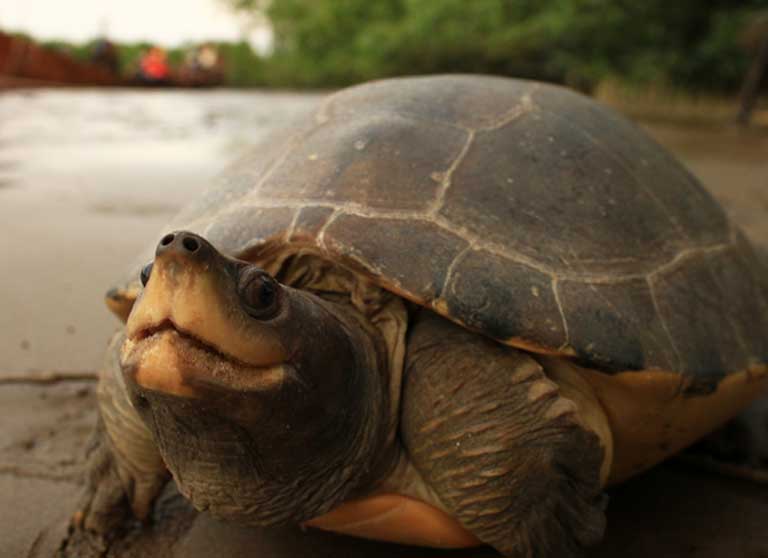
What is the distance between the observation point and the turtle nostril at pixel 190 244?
4.00ft

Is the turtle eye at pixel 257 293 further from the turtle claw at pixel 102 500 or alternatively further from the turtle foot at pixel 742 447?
the turtle foot at pixel 742 447

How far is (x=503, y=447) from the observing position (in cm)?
167

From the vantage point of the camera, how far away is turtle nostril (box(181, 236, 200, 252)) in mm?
1219

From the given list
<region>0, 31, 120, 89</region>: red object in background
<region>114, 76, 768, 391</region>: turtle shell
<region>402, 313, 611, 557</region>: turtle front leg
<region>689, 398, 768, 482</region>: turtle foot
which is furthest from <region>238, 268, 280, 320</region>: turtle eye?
<region>0, 31, 120, 89</region>: red object in background

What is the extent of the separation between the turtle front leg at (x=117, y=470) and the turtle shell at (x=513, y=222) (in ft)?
1.52

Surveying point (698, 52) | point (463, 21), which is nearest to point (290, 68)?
point (463, 21)

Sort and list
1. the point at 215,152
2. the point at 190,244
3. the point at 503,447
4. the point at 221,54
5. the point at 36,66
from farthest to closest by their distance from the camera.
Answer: the point at 221,54, the point at 36,66, the point at 215,152, the point at 503,447, the point at 190,244

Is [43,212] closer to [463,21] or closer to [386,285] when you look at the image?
[386,285]

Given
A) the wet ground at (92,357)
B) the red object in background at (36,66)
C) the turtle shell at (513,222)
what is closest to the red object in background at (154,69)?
the red object in background at (36,66)

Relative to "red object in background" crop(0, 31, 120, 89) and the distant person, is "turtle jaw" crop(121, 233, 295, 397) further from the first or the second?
the distant person

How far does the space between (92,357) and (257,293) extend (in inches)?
71.5

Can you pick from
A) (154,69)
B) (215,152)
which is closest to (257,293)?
(215,152)

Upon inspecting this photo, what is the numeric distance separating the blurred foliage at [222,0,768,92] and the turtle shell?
1319 cm

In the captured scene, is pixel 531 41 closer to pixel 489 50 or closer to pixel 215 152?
pixel 489 50
